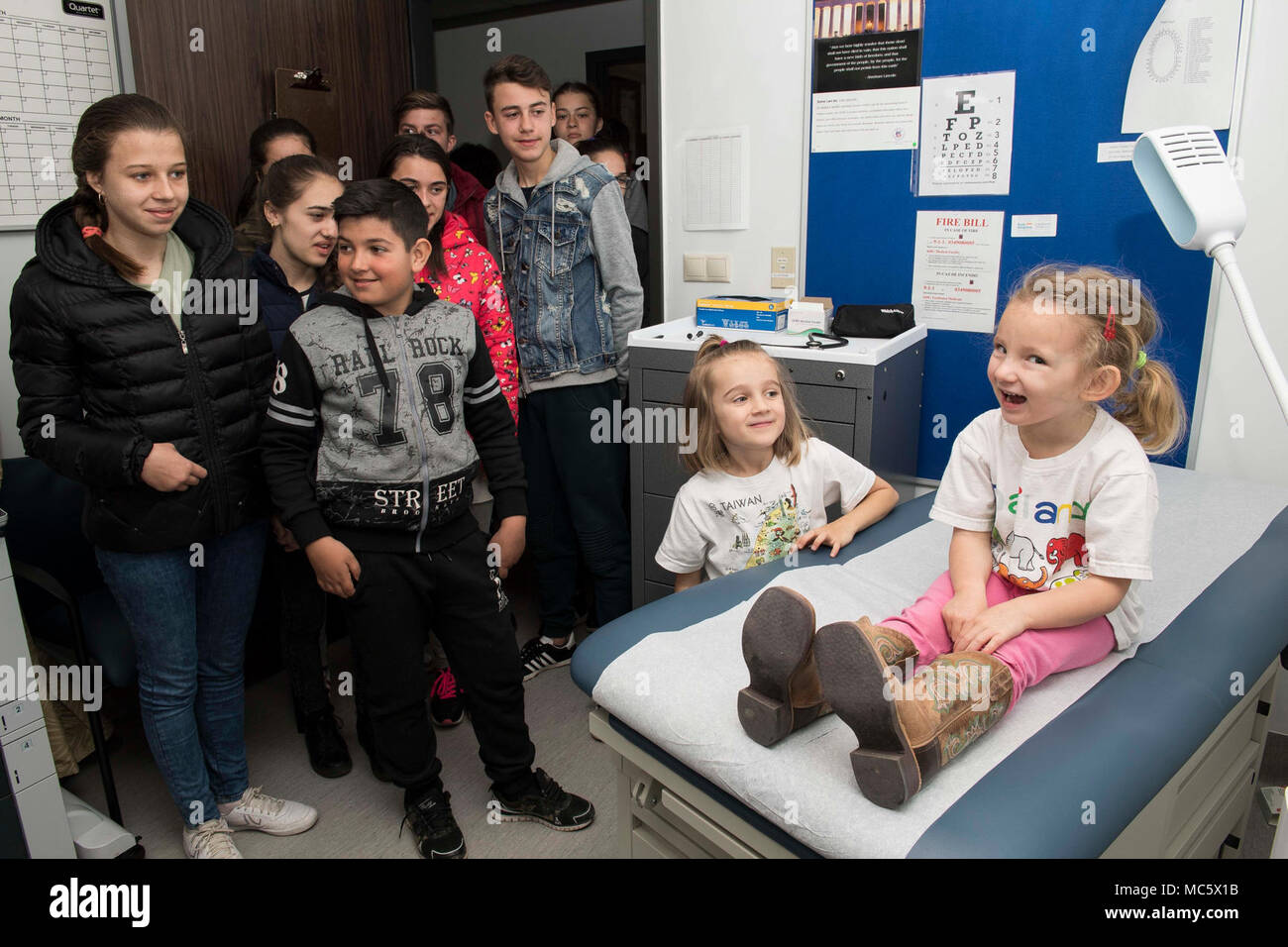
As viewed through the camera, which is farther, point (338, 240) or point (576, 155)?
point (576, 155)

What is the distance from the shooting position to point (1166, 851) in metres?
1.34

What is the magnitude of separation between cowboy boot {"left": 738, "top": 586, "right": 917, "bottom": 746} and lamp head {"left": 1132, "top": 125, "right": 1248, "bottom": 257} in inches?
44.9

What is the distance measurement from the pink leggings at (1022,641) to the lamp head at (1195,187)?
0.84m

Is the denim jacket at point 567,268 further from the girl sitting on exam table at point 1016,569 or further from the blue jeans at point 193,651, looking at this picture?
the girl sitting on exam table at point 1016,569

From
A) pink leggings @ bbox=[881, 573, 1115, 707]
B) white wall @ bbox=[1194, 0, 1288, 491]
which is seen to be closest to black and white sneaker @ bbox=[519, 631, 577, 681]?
pink leggings @ bbox=[881, 573, 1115, 707]

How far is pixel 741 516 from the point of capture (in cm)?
179

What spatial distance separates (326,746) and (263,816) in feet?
0.84

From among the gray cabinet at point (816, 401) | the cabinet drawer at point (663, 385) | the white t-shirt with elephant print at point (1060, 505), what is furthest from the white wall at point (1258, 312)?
the cabinet drawer at point (663, 385)

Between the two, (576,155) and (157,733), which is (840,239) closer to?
(576,155)

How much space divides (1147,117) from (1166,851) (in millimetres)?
1643

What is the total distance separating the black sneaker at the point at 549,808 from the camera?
1882 mm
